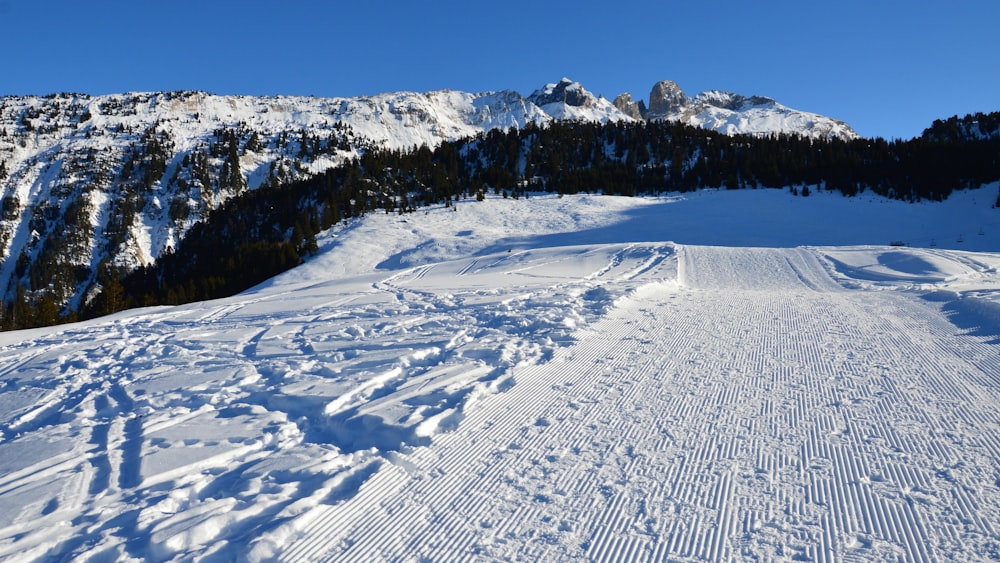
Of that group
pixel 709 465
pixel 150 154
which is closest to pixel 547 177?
pixel 709 465

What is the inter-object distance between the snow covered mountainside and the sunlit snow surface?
3552 inches

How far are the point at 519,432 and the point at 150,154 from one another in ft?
536

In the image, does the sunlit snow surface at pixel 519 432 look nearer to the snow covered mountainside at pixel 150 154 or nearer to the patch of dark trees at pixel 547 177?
the patch of dark trees at pixel 547 177

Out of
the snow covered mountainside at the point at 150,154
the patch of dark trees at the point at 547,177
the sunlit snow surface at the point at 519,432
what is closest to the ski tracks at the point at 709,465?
the sunlit snow surface at the point at 519,432

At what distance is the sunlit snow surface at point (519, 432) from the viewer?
3.42m

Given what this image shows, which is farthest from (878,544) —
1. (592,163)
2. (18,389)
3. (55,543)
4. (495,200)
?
(592,163)

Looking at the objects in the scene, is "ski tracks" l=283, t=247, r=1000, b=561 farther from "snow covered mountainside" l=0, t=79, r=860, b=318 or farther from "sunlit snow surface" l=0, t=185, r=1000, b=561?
"snow covered mountainside" l=0, t=79, r=860, b=318

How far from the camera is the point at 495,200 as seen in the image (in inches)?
2003

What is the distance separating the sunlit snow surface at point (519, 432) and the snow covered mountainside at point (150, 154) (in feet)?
296

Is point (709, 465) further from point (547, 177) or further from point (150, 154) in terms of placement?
point (150, 154)

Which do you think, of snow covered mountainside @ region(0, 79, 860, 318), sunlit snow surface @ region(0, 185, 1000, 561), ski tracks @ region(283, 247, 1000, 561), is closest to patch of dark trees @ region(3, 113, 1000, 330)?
snow covered mountainside @ region(0, 79, 860, 318)

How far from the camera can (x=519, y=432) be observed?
5.07 meters

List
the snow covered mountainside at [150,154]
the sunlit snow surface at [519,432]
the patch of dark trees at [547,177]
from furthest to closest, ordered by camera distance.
Answer: the snow covered mountainside at [150,154]
the patch of dark trees at [547,177]
the sunlit snow surface at [519,432]

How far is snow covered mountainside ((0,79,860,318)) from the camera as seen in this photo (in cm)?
10788
